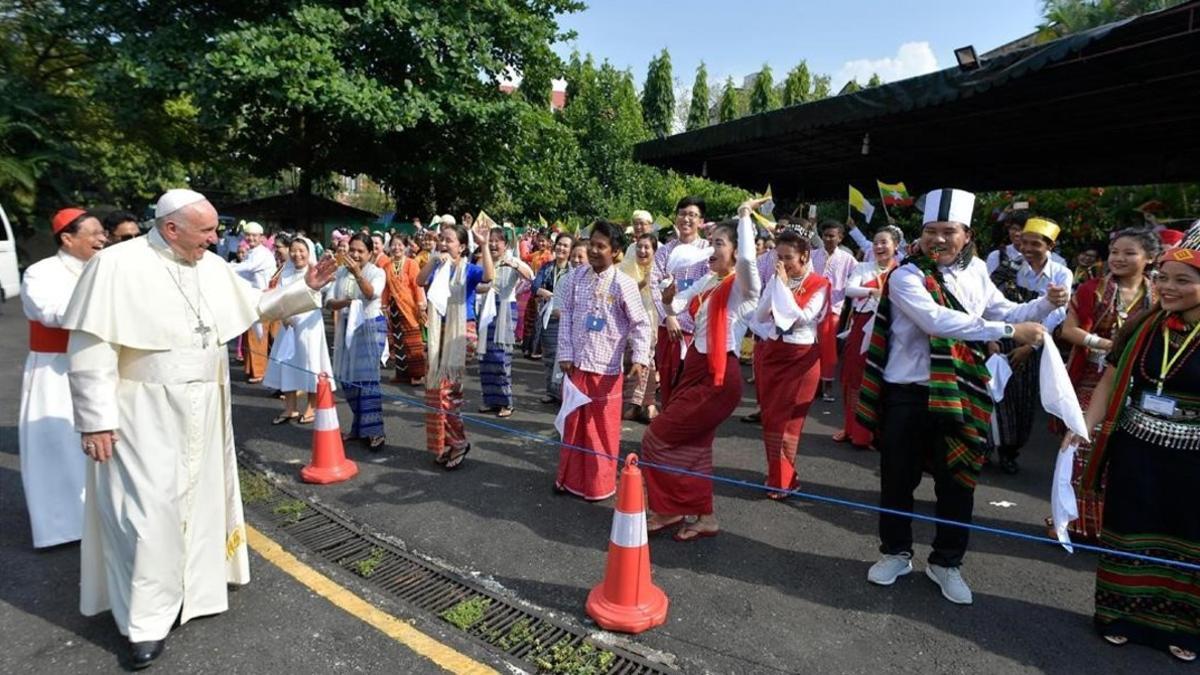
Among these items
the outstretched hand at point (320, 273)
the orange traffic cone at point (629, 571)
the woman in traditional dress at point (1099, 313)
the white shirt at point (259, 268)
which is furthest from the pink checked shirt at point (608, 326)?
the white shirt at point (259, 268)

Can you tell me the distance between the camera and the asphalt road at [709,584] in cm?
300

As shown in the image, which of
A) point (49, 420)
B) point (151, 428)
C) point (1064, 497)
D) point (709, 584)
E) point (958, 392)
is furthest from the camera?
point (49, 420)

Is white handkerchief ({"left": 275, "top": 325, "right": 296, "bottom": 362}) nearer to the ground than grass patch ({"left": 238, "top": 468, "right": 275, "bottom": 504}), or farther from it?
farther from it

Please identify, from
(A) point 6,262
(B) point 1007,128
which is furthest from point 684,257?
(A) point 6,262

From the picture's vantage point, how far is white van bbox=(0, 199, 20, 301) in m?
13.2

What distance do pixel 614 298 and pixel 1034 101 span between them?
221 inches

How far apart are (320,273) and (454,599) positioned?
178cm

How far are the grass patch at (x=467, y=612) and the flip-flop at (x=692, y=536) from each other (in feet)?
4.17

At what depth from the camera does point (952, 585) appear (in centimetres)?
349

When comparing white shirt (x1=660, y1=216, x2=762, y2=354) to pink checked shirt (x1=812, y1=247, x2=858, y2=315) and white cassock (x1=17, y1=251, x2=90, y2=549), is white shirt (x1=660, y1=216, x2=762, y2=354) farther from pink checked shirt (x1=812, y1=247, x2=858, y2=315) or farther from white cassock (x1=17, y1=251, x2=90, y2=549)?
white cassock (x1=17, y1=251, x2=90, y2=549)

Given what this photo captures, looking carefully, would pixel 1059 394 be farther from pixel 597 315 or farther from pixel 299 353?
pixel 299 353

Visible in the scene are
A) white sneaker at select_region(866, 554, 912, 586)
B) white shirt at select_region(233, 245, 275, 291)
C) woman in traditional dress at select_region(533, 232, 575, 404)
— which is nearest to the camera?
white sneaker at select_region(866, 554, 912, 586)

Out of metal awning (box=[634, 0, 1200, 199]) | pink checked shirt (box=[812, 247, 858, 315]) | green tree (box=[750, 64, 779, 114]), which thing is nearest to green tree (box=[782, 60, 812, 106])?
green tree (box=[750, 64, 779, 114])

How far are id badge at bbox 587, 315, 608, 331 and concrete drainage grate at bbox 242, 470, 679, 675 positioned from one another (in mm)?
1863
